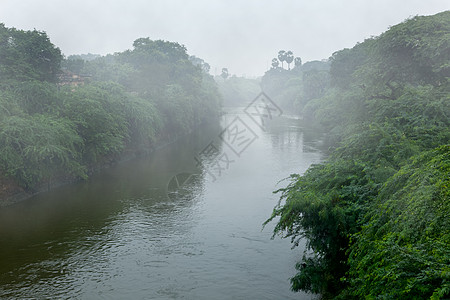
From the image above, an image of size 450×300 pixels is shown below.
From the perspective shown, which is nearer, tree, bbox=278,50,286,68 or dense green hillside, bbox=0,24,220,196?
dense green hillside, bbox=0,24,220,196

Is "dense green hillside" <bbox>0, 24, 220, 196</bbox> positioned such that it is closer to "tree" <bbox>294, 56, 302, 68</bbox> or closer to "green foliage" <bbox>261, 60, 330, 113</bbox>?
"green foliage" <bbox>261, 60, 330, 113</bbox>

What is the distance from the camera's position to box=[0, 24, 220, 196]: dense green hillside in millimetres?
22812

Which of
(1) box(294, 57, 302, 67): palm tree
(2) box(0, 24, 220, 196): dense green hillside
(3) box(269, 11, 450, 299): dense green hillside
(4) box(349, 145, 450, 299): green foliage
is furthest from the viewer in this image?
(1) box(294, 57, 302, 67): palm tree

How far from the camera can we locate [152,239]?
1777 centimetres

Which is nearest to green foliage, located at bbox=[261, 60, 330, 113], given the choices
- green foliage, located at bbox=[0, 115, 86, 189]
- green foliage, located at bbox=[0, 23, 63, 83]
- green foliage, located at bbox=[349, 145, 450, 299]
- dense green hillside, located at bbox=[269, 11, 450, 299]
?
green foliage, located at bbox=[0, 23, 63, 83]

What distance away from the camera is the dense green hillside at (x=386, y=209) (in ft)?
21.7

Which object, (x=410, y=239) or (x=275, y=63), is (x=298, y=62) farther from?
(x=410, y=239)

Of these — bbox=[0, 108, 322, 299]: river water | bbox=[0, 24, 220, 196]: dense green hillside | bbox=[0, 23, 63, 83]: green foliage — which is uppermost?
bbox=[0, 23, 63, 83]: green foliage

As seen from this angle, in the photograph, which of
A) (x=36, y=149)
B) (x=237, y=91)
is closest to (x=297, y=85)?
(x=237, y=91)

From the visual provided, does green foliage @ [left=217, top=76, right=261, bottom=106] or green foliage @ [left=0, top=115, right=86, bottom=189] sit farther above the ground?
green foliage @ [left=217, top=76, right=261, bottom=106]

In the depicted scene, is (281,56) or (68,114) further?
(281,56)

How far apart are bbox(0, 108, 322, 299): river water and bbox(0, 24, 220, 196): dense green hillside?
6.72 feet

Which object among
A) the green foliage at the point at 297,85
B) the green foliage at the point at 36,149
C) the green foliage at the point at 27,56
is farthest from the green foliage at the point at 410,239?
the green foliage at the point at 297,85

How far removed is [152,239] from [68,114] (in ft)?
53.8
